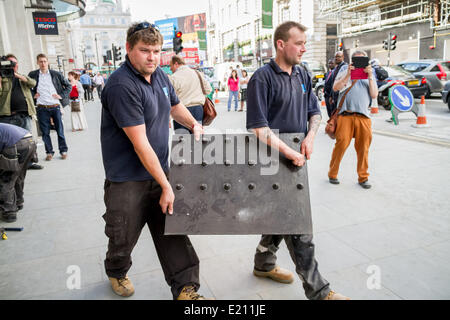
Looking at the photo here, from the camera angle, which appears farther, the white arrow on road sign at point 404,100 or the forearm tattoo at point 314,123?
the white arrow on road sign at point 404,100

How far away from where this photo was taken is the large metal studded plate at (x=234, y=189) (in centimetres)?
202

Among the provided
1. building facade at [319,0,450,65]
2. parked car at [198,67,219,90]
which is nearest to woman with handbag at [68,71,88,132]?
parked car at [198,67,219,90]

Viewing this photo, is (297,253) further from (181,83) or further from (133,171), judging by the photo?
(181,83)

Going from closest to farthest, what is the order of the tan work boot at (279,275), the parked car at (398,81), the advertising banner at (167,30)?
the tan work boot at (279,275) < the parked car at (398,81) < the advertising banner at (167,30)

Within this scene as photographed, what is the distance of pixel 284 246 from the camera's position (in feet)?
11.1

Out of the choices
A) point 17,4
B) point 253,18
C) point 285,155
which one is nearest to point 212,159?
point 285,155

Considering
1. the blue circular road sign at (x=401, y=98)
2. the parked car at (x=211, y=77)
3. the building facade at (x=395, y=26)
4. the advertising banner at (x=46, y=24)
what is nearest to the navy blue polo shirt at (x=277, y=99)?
the blue circular road sign at (x=401, y=98)

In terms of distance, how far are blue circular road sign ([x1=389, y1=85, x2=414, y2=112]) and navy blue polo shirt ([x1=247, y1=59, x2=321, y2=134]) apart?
307 inches

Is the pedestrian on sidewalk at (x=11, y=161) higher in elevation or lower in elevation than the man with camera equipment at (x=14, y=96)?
lower

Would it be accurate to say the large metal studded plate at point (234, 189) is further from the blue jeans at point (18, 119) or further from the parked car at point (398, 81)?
the parked car at point (398, 81)

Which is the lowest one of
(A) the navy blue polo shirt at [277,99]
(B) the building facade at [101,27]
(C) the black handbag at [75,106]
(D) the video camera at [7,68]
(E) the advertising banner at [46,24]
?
(C) the black handbag at [75,106]

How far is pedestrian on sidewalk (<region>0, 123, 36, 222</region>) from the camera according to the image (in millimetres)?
3961

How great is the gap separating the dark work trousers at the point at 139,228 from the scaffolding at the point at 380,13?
26.9 m

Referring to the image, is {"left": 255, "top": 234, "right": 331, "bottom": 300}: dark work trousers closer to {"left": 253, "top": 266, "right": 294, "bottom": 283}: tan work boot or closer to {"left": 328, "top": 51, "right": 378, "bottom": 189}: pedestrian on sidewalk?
{"left": 253, "top": 266, "right": 294, "bottom": 283}: tan work boot
